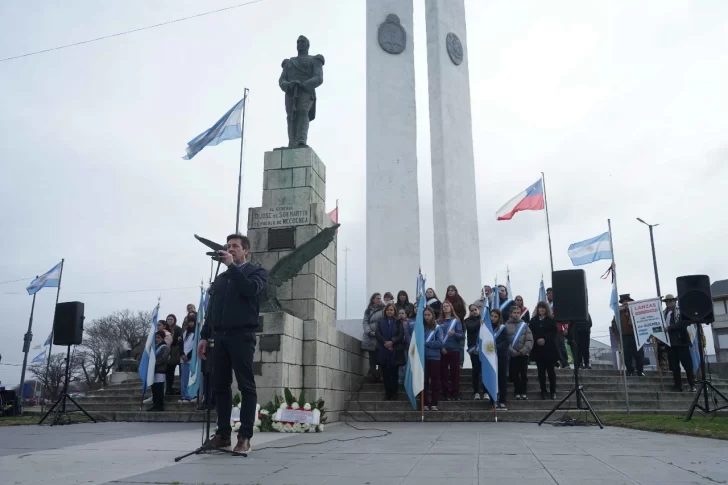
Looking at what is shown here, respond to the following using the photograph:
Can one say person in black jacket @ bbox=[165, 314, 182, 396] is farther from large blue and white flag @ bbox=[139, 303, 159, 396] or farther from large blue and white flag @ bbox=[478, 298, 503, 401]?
large blue and white flag @ bbox=[478, 298, 503, 401]

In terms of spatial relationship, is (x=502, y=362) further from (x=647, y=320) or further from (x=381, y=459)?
(x=381, y=459)

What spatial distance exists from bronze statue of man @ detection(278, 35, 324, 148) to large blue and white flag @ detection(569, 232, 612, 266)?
26.0ft

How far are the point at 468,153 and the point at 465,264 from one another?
4832 millimetres

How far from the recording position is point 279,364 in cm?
797

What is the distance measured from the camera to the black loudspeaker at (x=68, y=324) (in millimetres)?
9602

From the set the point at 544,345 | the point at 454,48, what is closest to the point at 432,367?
the point at 544,345

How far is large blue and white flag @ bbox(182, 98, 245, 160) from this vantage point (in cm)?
1311

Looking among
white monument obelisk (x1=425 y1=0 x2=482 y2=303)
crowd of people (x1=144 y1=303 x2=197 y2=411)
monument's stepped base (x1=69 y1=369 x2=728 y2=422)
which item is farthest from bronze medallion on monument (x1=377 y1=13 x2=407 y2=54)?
crowd of people (x1=144 y1=303 x2=197 y2=411)

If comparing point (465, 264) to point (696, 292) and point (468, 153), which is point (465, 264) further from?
point (696, 292)

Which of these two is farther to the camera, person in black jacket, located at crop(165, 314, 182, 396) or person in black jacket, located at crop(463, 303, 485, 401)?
person in black jacket, located at crop(165, 314, 182, 396)

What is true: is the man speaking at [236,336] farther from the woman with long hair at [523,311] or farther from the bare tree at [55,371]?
the bare tree at [55,371]

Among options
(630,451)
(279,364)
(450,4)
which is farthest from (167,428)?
(450,4)

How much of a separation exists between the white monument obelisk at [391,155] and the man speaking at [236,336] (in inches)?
698

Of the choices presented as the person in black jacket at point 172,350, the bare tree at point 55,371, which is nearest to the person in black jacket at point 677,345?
the person in black jacket at point 172,350
